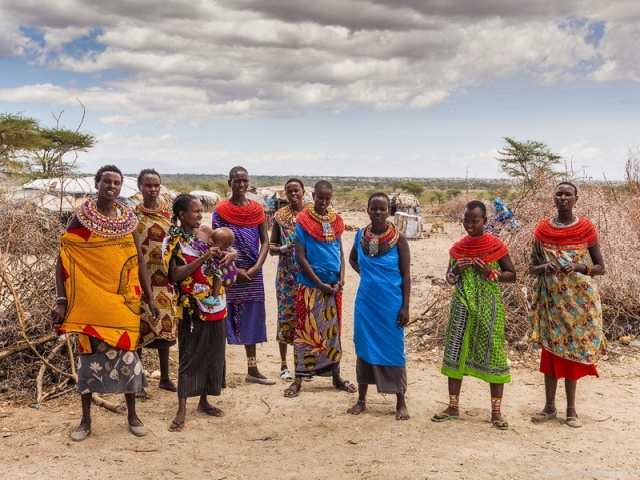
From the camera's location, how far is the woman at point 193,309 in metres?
4.23

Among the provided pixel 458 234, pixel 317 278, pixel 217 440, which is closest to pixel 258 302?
pixel 317 278

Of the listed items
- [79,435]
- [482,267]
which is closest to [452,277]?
[482,267]

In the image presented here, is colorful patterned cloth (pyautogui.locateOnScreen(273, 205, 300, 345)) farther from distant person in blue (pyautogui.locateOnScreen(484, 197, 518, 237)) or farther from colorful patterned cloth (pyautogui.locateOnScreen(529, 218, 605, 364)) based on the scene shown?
distant person in blue (pyautogui.locateOnScreen(484, 197, 518, 237))

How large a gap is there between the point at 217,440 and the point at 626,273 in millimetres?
5536

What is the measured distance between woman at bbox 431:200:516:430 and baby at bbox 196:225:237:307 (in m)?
1.69

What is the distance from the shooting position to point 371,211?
4.55 metres

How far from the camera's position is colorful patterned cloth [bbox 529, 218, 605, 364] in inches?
178

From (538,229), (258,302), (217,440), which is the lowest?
(217,440)

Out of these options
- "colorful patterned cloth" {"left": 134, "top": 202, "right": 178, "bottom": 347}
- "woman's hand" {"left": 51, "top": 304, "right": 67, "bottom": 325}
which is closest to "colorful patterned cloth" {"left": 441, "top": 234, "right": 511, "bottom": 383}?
"colorful patterned cloth" {"left": 134, "top": 202, "right": 178, "bottom": 347}

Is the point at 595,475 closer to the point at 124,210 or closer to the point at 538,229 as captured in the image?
the point at 538,229

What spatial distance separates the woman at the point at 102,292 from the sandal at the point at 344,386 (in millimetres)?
1839

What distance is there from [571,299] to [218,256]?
2.72 metres

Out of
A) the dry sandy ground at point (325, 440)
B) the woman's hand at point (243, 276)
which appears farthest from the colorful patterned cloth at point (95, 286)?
the woman's hand at point (243, 276)

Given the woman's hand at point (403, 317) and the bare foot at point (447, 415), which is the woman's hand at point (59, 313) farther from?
the bare foot at point (447, 415)
